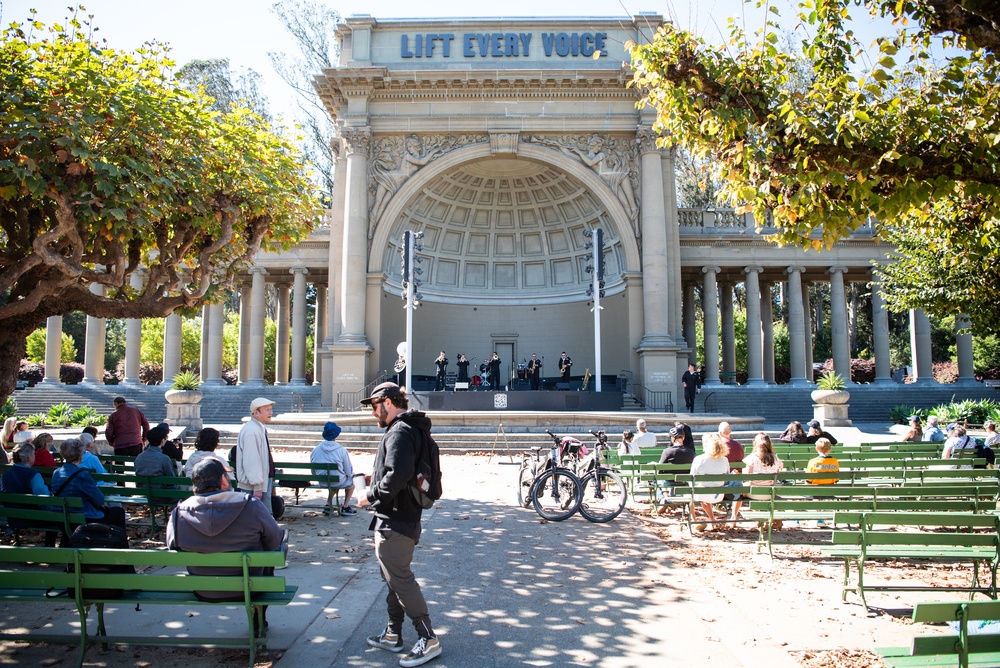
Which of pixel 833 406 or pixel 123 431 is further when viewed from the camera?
pixel 833 406

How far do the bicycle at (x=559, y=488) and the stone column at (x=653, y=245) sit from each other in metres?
18.4

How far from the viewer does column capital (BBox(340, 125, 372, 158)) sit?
28016mm

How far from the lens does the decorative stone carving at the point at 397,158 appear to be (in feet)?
94.2

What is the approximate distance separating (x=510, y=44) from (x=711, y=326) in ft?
52.1

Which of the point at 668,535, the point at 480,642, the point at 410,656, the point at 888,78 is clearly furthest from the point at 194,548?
the point at 888,78

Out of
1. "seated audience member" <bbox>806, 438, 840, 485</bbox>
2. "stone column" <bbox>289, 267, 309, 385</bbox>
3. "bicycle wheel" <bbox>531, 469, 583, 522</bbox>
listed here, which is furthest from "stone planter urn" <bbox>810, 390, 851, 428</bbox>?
"stone column" <bbox>289, 267, 309, 385</bbox>

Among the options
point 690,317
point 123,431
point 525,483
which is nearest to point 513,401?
point 525,483

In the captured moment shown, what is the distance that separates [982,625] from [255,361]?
3144 cm

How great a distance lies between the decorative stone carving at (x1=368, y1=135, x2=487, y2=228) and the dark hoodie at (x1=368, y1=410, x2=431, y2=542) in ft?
81.4

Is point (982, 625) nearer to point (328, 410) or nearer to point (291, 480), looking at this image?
point (291, 480)

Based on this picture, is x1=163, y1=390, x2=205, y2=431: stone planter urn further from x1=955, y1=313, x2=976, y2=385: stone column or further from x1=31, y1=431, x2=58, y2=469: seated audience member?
x1=955, y1=313, x2=976, y2=385: stone column

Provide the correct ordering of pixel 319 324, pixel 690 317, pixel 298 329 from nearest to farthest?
pixel 298 329, pixel 690 317, pixel 319 324

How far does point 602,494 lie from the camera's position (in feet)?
31.5

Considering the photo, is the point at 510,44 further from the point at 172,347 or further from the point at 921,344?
the point at 921,344
